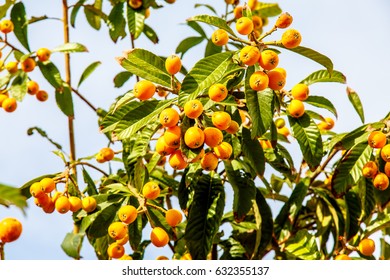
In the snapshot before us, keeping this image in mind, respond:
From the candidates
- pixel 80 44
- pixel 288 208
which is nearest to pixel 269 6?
pixel 80 44

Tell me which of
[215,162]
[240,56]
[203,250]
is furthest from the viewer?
[203,250]

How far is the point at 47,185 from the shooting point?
92.2 inches

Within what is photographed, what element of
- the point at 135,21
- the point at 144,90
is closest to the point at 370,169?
the point at 144,90

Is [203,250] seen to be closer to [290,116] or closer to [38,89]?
[290,116]

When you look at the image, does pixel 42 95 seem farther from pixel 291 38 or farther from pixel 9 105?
pixel 291 38

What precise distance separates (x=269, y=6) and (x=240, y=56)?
2.03 metres

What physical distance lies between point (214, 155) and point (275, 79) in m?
0.36

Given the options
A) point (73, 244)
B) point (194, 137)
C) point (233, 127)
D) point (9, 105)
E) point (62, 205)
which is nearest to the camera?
point (194, 137)

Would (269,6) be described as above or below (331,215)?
above

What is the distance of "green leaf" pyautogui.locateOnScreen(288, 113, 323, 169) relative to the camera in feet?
7.25

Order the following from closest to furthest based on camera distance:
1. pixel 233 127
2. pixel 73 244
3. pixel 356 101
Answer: pixel 233 127, pixel 356 101, pixel 73 244

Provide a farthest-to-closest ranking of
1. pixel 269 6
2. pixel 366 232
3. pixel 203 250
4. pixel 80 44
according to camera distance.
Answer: pixel 269 6 < pixel 80 44 < pixel 366 232 < pixel 203 250

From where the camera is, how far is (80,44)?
10.4ft

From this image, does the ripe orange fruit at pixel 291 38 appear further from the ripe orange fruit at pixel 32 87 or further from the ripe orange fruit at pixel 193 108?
the ripe orange fruit at pixel 32 87
